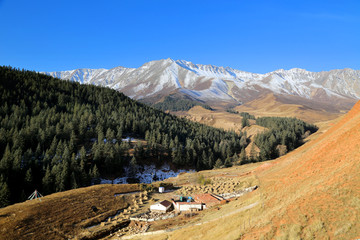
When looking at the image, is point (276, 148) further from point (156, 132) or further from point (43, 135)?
point (43, 135)

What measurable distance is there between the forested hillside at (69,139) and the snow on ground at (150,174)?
4.29 metres

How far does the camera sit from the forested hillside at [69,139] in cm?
6950

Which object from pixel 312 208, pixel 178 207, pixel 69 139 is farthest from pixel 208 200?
pixel 69 139

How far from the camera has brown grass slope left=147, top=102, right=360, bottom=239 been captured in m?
19.6

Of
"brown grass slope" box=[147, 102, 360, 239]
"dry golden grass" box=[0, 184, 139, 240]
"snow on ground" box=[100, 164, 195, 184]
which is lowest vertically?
"snow on ground" box=[100, 164, 195, 184]

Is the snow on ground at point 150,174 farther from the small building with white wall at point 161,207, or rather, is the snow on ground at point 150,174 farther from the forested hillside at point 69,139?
the small building with white wall at point 161,207

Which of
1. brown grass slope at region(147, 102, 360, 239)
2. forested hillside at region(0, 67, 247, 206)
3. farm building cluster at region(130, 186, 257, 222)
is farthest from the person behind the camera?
forested hillside at region(0, 67, 247, 206)

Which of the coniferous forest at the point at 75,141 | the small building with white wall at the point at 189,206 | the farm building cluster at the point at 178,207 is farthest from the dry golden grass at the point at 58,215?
the small building with white wall at the point at 189,206

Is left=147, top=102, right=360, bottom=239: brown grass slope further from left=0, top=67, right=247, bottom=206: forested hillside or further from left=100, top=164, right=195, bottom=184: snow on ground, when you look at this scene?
left=100, top=164, right=195, bottom=184: snow on ground

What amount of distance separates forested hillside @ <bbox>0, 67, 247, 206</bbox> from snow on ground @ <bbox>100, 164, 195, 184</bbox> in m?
4.29

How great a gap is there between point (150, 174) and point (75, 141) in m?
39.5

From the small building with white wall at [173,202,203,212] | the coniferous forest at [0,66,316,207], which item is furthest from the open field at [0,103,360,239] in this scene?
the coniferous forest at [0,66,316,207]

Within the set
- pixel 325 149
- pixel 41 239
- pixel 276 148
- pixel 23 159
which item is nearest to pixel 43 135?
pixel 23 159

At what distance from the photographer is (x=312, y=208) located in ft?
74.3
